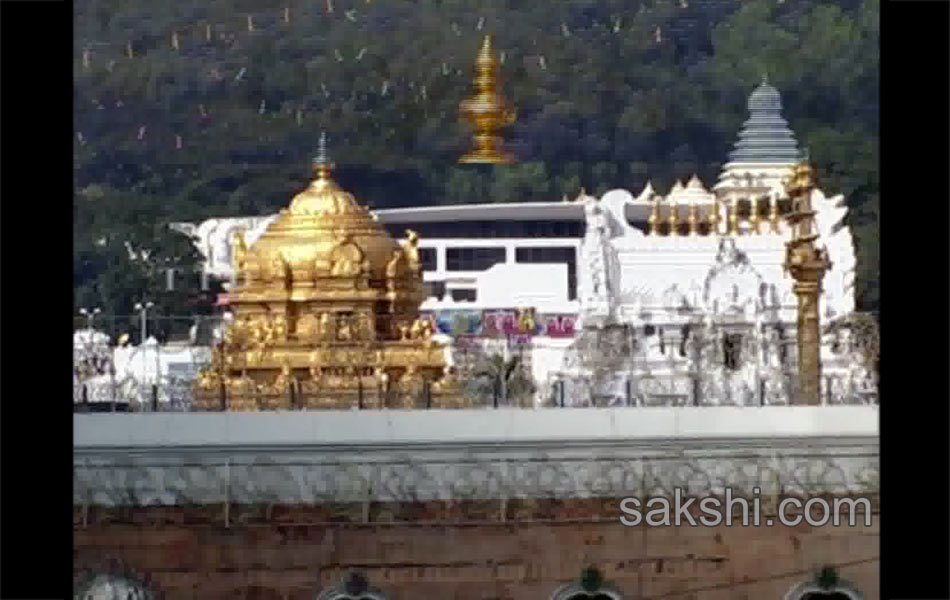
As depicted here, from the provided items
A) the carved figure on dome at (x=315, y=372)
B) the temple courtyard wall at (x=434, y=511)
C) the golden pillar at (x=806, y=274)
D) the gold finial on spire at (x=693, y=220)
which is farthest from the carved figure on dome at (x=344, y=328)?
the gold finial on spire at (x=693, y=220)

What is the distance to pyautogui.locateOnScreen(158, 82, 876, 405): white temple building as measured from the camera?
503 inches

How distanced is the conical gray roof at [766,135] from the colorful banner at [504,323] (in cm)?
110

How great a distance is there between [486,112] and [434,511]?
439cm

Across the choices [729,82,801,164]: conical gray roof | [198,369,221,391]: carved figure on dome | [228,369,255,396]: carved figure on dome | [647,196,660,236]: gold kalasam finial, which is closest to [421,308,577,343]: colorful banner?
[647,196,660,236]: gold kalasam finial

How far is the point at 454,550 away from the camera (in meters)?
10.9

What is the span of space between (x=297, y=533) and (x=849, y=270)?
3923mm

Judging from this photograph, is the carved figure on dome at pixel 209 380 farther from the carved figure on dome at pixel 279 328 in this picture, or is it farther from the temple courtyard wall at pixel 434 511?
the temple courtyard wall at pixel 434 511

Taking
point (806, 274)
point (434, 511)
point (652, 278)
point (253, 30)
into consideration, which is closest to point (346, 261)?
point (434, 511)

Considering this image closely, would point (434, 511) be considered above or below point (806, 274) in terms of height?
below

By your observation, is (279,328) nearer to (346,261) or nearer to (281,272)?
(281,272)

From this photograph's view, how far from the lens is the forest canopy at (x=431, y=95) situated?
15.3 metres

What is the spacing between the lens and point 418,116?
15656 mm
